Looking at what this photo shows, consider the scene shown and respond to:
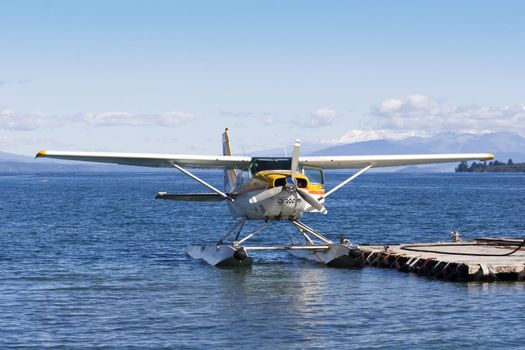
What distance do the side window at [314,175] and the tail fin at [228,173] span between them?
2464mm

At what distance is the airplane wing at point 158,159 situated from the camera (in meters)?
23.6

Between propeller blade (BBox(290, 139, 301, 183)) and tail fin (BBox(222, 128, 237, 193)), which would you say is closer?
propeller blade (BBox(290, 139, 301, 183))

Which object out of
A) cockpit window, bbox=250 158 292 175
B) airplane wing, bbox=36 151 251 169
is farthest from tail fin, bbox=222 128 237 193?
cockpit window, bbox=250 158 292 175

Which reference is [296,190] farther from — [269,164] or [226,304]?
[226,304]

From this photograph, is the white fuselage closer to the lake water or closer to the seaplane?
the seaplane

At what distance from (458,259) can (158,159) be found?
8616mm

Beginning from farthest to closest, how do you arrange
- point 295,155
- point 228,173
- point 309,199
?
point 228,173 → point 309,199 → point 295,155

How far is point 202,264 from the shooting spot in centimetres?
2570

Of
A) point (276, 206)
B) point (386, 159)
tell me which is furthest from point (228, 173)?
point (276, 206)

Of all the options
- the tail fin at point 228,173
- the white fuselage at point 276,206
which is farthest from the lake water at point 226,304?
the tail fin at point 228,173

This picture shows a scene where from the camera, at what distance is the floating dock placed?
21047 millimetres

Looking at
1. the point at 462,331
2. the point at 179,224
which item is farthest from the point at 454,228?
the point at 462,331

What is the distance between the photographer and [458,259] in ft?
73.9

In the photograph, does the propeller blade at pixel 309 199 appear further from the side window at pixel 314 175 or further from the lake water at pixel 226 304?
the lake water at pixel 226 304
